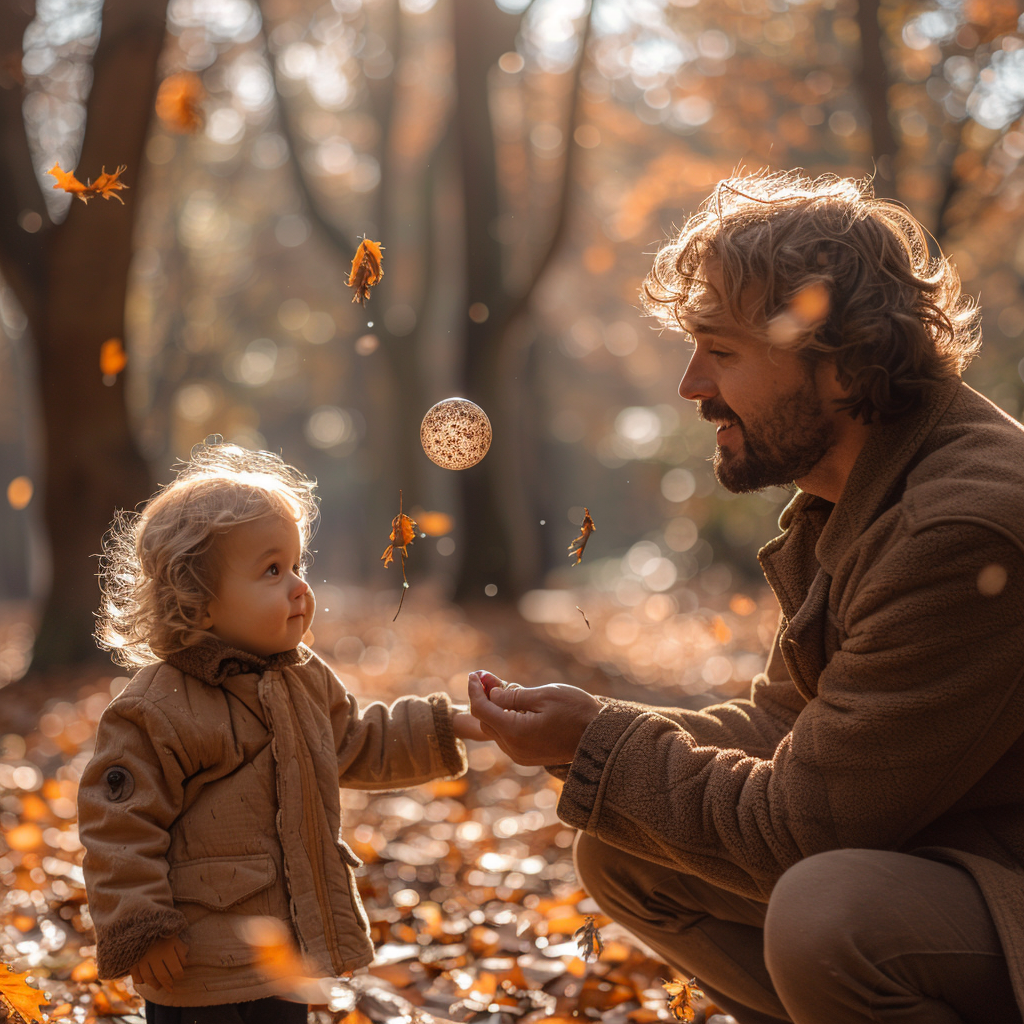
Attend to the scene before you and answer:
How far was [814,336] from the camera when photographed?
226 centimetres

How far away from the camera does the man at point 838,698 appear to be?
1.83 meters

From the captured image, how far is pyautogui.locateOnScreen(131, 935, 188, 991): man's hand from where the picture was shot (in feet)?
6.47

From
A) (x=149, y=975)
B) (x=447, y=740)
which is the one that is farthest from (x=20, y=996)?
(x=447, y=740)

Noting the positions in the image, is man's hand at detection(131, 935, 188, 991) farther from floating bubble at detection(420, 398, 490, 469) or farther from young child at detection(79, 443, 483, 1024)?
floating bubble at detection(420, 398, 490, 469)

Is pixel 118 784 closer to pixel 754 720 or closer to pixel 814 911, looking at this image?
pixel 814 911

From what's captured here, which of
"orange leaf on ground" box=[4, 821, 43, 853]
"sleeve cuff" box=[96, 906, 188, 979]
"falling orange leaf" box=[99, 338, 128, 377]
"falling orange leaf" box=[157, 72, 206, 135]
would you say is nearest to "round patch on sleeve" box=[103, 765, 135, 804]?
"sleeve cuff" box=[96, 906, 188, 979]

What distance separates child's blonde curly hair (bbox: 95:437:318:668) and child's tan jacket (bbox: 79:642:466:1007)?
0.33 feet

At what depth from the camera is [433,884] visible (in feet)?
12.5

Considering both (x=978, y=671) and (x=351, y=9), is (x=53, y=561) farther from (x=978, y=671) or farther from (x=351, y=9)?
(x=351, y=9)

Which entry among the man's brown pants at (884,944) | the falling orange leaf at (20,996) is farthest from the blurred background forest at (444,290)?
the man's brown pants at (884,944)

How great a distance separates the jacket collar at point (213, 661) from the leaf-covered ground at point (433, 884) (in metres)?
0.90

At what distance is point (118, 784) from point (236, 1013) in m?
0.59

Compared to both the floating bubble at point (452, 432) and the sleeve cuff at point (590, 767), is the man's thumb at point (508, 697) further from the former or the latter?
the floating bubble at point (452, 432)

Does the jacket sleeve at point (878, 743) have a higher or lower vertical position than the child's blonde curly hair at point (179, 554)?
lower
